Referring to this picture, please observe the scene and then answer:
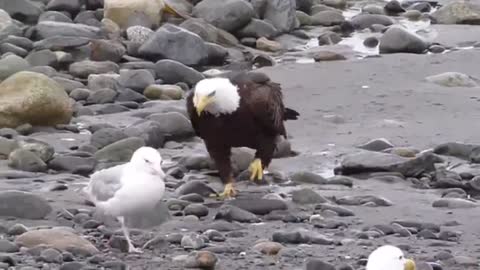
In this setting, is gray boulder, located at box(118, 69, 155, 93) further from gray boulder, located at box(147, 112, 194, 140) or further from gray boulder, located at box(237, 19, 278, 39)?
gray boulder, located at box(237, 19, 278, 39)

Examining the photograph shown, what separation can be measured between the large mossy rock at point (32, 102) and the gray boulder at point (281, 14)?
6.21 m

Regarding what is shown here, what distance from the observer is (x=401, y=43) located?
50.6 ft

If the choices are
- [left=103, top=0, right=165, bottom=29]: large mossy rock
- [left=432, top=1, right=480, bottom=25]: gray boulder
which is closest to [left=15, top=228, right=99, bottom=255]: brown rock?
[left=103, top=0, right=165, bottom=29]: large mossy rock

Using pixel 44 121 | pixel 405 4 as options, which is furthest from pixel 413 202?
pixel 405 4

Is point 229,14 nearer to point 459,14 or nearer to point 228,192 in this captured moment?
point 459,14

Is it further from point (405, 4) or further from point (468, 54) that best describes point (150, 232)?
point (405, 4)

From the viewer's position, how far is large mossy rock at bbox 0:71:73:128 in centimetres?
1098

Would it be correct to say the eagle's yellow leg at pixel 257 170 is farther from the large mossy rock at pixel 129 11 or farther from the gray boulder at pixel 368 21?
the gray boulder at pixel 368 21

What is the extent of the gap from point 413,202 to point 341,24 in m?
8.90

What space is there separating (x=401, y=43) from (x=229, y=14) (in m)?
2.35

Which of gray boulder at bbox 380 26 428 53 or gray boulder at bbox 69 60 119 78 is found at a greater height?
gray boulder at bbox 69 60 119 78

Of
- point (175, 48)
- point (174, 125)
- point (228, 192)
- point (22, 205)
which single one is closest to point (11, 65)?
point (175, 48)

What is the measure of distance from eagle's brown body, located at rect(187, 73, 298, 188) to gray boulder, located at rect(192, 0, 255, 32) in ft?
23.1

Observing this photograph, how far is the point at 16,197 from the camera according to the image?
8.03 metres
